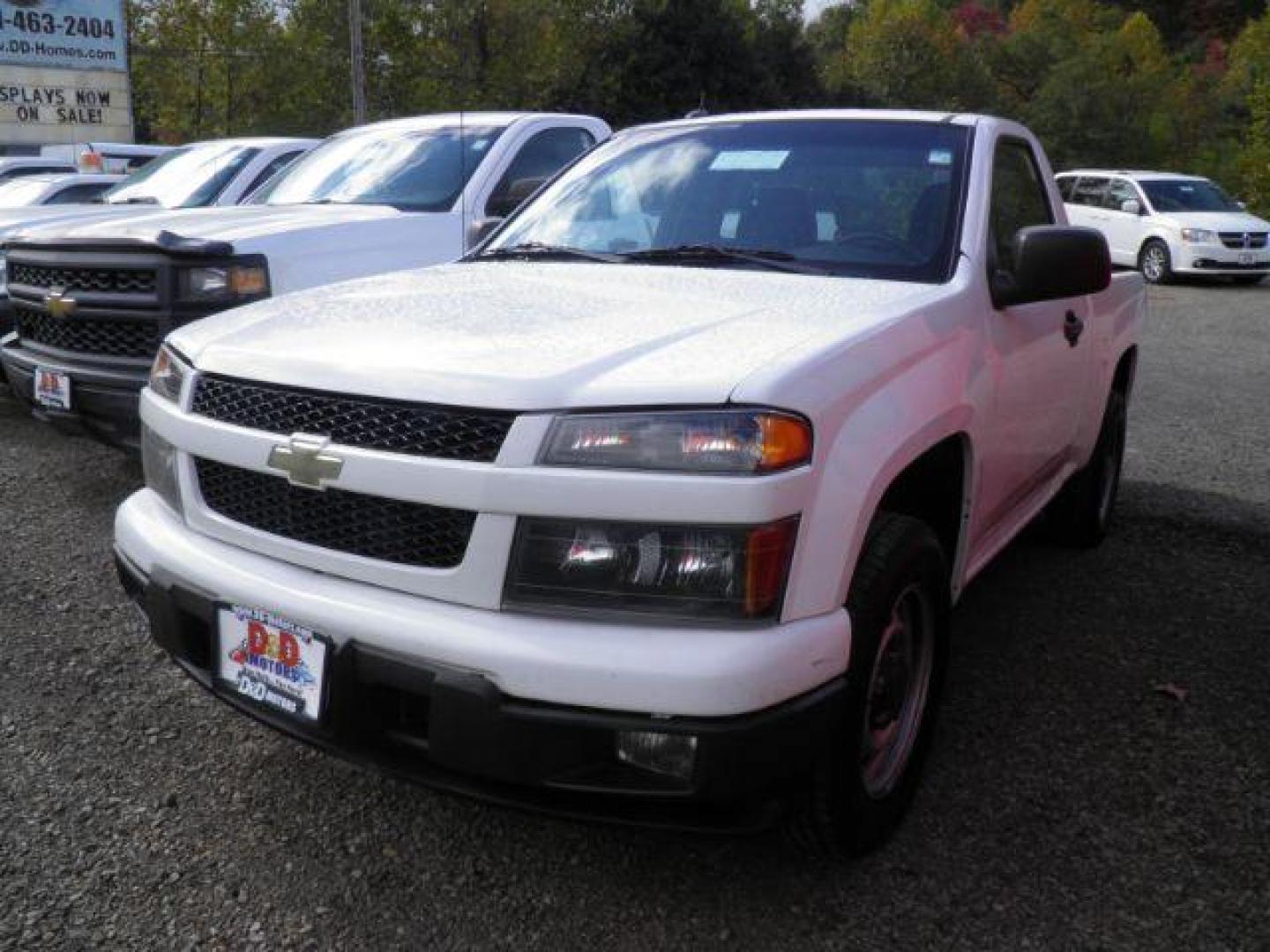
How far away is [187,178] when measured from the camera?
8016 millimetres

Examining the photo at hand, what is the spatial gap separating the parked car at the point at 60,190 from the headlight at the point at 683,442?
8.60m

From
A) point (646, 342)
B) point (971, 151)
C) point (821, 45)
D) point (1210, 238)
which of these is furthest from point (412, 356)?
point (821, 45)

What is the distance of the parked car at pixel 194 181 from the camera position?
736 cm

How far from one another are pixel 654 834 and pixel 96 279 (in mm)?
3559

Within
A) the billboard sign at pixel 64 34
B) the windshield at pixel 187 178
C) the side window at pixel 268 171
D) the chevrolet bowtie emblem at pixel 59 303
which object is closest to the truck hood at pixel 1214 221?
the side window at pixel 268 171

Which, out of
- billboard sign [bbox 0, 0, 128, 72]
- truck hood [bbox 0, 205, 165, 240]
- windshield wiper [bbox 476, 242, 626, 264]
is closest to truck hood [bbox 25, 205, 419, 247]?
truck hood [bbox 0, 205, 165, 240]

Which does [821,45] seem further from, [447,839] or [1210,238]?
[447,839]

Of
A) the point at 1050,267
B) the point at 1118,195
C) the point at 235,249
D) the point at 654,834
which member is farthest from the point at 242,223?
the point at 1118,195

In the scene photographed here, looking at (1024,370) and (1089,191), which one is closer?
(1024,370)

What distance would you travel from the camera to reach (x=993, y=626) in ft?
12.7

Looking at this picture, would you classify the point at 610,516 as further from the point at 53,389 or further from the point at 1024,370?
the point at 53,389

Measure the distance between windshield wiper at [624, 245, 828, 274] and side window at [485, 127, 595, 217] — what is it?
7.94 ft

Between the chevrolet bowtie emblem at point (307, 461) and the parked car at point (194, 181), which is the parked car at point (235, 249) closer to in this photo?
the parked car at point (194, 181)

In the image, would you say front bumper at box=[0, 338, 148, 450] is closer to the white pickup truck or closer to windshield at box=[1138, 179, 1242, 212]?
the white pickup truck
